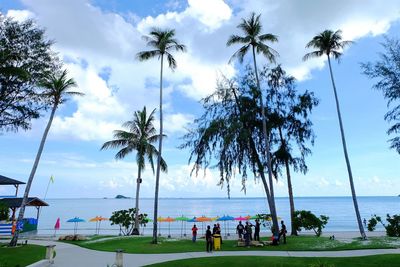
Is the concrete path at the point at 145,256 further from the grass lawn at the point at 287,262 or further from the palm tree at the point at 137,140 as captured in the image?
the palm tree at the point at 137,140

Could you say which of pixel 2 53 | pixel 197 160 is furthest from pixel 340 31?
pixel 2 53

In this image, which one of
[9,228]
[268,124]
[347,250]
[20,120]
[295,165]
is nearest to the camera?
[347,250]

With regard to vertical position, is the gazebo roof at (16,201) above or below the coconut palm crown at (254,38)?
below

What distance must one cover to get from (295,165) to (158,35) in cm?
1850

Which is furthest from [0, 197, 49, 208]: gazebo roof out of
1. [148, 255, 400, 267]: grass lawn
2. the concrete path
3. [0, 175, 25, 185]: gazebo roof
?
[148, 255, 400, 267]: grass lawn

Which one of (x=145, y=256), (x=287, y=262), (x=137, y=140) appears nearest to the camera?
(x=287, y=262)

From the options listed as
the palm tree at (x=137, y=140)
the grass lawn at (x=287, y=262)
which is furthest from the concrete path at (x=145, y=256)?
the palm tree at (x=137, y=140)

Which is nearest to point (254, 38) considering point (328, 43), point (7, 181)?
point (328, 43)


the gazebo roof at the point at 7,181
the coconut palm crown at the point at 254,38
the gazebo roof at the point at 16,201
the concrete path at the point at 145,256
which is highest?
the coconut palm crown at the point at 254,38

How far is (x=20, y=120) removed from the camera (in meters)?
24.1

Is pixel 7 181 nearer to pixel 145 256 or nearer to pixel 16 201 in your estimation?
pixel 16 201

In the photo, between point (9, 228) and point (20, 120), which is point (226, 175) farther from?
point (9, 228)

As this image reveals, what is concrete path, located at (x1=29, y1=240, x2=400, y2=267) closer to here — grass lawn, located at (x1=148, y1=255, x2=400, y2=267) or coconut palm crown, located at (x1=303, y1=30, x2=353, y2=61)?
grass lawn, located at (x1=148, y1=255, x2=400, y2=267)

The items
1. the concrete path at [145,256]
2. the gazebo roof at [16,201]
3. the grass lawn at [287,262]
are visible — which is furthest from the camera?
the gazebo roof at [16,201]
